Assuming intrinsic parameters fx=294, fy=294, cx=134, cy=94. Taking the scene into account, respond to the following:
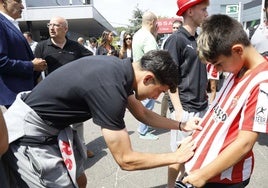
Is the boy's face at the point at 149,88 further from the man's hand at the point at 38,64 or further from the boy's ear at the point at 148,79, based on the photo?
the man's hand at the point at 38,64

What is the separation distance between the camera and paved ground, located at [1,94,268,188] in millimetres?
3232

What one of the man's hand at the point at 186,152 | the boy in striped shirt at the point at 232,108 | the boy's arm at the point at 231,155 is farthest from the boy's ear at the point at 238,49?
the man's hand at the point at 186,152

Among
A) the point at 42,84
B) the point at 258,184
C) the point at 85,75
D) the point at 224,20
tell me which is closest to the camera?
the point at 224,20

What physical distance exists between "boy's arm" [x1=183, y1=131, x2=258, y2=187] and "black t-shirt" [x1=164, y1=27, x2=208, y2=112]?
113 cm

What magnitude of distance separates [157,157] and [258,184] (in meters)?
1.99

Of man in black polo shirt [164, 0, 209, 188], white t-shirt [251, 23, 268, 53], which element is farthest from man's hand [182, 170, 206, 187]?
white t-shirt [251, 23, 268, 53]

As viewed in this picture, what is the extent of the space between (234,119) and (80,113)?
2.79 feet

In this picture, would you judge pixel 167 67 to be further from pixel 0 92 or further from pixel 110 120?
pixel 0 92

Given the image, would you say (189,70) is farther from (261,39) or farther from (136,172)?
(261,39)

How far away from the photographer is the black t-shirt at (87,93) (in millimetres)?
1531

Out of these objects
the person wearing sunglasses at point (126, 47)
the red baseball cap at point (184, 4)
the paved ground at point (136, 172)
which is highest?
the red baseball cap at point (184, 4)

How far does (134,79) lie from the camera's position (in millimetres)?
1671

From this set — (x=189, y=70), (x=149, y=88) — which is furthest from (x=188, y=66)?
(x=149, y=88)

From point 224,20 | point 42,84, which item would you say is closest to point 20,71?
point 42,84
